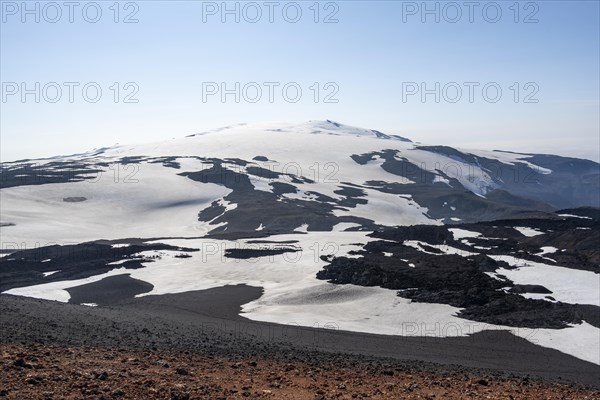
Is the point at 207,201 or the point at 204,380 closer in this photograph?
the point at 204,380

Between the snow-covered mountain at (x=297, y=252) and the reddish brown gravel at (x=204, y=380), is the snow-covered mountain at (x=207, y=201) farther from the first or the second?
the reddish brown gravel at (x=204, y=380)

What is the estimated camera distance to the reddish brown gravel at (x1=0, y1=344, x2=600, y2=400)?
13781mm

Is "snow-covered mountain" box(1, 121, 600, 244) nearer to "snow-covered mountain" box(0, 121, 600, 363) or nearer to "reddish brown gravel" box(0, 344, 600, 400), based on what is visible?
"snow-covered mountain" box(0, 121, 600, 363)

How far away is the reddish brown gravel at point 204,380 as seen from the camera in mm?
13781

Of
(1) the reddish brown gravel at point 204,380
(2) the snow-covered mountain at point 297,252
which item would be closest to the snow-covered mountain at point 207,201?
(2) the snow-covered mountain at point 297,252

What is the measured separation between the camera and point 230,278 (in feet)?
184

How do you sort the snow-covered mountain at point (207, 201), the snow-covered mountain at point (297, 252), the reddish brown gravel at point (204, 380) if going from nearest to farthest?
the reddish brown gravel at point (204, 380) < the snow-covered mountain at point (297, 252) < the snow-covered mountain at point (207, 201)

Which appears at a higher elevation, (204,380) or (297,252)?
(204,380)

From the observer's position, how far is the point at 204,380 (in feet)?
51.1

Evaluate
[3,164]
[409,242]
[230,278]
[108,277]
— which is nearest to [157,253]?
[108,277]

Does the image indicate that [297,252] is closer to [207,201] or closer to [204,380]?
[204,380]

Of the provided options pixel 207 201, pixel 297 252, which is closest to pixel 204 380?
pixel 297 252

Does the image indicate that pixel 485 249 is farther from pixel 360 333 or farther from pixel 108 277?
pixel 108 277

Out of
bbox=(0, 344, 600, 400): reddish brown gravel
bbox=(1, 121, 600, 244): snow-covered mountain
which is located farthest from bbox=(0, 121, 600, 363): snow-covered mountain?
bbox=(0, 344, 600, 400): reddish brown gravel
